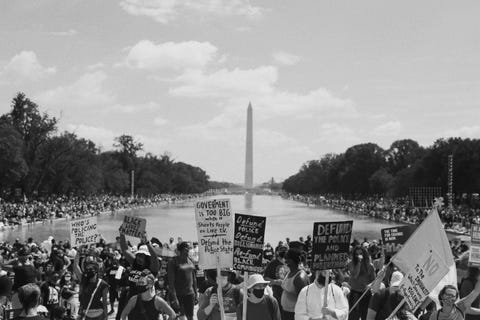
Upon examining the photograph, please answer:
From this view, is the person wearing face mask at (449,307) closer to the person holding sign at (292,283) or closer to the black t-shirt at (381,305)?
the black t-shirt at (381,305)

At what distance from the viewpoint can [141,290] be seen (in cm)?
770

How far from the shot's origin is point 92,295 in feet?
28.0

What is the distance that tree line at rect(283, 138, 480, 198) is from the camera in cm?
8488

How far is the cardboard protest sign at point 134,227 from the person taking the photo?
42.4 feet

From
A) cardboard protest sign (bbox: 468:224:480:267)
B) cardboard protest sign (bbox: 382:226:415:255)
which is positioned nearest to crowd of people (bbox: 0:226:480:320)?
cardboard protest sign (bbox: 468:224:480:267)

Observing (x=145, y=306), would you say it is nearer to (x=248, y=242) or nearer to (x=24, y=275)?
(x=248, y=242)

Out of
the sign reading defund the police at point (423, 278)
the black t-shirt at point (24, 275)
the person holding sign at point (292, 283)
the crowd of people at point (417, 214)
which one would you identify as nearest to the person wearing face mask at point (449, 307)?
the sign reading defund the police at point (423, 278)

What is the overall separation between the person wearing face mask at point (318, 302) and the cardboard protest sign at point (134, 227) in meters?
6.16

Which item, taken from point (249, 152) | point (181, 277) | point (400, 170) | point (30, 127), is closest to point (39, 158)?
point (30, 127)

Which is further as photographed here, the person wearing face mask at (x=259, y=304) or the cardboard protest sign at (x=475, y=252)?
the cardboard protest sign at (x=475, y=252)

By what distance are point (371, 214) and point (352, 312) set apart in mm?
64798

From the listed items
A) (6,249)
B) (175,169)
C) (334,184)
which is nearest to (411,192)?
(334,184)

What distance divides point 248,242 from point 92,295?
7.45 ft

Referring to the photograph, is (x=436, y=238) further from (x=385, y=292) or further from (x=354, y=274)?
(x=354, y=274)
